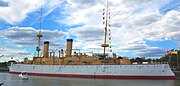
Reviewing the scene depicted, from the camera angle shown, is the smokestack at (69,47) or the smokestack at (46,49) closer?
the smokestack at (69,47)

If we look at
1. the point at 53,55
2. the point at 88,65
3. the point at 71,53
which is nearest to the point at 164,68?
the point at 88,65

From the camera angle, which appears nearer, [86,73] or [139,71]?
[139,71]

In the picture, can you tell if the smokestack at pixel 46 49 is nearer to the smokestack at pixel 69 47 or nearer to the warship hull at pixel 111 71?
the warship hull at pixel 111 71

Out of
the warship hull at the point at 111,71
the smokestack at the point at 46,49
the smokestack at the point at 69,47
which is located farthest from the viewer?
the smokestack at the point at 46,49

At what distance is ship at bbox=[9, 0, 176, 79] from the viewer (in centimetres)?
6372

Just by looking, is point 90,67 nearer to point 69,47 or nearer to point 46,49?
point 69,47

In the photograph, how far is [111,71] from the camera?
68375 millimetres

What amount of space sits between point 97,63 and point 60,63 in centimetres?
1416

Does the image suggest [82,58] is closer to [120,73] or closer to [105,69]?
[105,69]

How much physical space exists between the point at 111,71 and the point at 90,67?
684 cm

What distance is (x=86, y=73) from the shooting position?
72.6 m

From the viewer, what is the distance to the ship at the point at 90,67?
63.7 metres

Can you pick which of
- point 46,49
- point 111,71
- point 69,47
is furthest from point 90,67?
point 46,49

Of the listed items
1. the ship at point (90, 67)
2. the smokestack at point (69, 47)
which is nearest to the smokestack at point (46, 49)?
the ship at point (90, 67)
